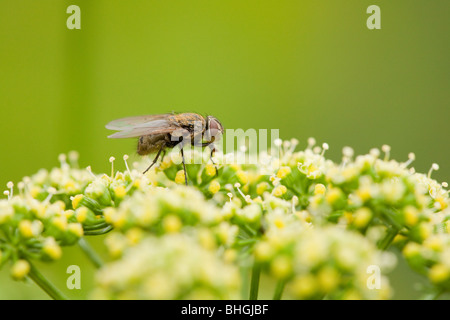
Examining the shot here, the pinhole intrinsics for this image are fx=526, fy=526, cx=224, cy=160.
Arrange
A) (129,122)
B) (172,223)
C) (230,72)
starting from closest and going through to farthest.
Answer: (172,223) → (129,122) → (230,72)

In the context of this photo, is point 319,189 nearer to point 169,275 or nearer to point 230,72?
point 169,275

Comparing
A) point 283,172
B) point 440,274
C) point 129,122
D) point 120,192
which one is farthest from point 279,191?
point 129,122

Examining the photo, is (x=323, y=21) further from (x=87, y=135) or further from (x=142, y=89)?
(x=87, y=135)

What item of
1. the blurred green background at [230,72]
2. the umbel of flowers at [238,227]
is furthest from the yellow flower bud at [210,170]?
the blurred green background at [230,72]

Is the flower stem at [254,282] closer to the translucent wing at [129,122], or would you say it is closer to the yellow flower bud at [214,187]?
the yellow flower bud at [214,187]
